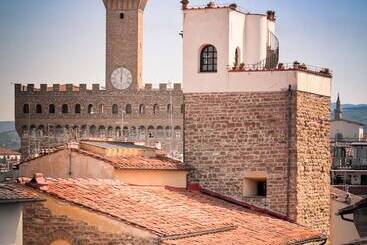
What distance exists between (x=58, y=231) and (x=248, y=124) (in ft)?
35.1

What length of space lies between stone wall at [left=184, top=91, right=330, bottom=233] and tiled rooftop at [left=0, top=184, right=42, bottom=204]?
438 inches

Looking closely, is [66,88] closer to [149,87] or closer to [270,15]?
[149,87]

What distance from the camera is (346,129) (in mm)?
91375

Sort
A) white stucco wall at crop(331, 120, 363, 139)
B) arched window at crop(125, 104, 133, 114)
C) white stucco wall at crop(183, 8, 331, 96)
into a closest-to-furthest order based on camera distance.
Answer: white stucco wall at crop(183, 8, 331, 96), white stucco wall at crop(331, 120, 363, 139), arched window at crop(125, 104, 133, 114)

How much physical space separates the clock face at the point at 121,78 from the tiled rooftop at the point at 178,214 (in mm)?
101368

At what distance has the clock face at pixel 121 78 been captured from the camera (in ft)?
440

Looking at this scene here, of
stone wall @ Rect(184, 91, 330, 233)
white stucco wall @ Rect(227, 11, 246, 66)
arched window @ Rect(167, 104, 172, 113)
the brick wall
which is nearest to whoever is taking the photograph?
the brick wall

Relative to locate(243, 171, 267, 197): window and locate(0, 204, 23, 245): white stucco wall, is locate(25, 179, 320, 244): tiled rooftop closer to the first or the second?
locate(243, 171, 267, 197): window

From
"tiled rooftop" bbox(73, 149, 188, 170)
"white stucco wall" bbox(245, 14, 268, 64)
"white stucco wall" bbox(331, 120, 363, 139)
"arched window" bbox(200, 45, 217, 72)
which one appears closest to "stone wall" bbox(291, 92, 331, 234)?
"white stucco wall" bbox(245, 14, 268, 64)

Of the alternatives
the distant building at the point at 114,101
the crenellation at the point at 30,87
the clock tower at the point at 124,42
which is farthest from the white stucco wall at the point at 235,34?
the crenellation at the point at 30,87

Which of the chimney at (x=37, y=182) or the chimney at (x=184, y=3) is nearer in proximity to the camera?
the chimney at (x=37, y=182)

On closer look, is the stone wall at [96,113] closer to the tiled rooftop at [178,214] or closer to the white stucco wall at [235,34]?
the white stucco wall at [235,34]

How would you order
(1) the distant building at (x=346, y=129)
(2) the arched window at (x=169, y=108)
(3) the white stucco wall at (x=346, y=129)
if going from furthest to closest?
(2) the arched window at (x=169, y=108) < (3) the white stucco wall at (x=346, y=129) < (1) the distant building at (x=346, y=129)

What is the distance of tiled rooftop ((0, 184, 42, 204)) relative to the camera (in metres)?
21.4
